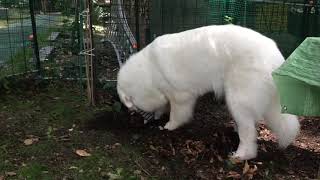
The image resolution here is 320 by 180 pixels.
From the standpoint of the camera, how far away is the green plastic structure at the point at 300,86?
Answer: 3.34 meters

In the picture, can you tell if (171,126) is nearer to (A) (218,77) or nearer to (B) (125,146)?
(B) (125,146)

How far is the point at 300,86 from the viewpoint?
340 centimetres

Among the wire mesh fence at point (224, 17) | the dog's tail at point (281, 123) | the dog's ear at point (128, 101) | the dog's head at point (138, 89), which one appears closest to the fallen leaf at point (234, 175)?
the dog's tail at point (281, 123)

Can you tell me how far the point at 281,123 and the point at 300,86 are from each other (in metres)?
0.94

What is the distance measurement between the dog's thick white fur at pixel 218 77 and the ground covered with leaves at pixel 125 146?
23 cm

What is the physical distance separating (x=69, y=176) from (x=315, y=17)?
4326 millimetres

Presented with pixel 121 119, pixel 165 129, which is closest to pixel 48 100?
pixel 121 119

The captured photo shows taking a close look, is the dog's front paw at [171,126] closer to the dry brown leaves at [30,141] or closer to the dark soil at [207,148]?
the dark soil at [207,148]

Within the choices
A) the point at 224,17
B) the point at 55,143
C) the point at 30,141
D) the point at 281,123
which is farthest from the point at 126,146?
the point at 224,17

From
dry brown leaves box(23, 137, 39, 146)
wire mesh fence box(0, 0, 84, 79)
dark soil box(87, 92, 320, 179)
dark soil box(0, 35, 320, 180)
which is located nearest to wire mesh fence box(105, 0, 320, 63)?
wire mesh fence box(0, 0, 84, 79)

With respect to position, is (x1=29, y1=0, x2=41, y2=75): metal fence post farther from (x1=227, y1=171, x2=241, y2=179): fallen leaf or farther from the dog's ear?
(x1=227, y1=171, x2=241, y2=179): fallen leaf

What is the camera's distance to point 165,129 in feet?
16.6

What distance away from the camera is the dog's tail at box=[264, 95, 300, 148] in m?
4.23

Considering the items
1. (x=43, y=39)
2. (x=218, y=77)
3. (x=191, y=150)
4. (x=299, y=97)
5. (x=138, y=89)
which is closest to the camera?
(x=299, y=97)
